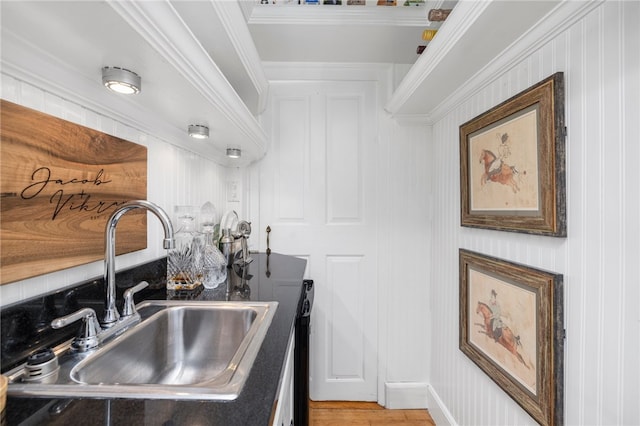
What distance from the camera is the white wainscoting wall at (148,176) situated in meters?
0.71

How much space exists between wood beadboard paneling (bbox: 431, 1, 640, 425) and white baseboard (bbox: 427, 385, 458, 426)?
0.67m

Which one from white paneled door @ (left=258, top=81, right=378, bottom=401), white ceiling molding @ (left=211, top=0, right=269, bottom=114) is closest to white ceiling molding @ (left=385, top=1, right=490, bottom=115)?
white paneled door @ (left=258, top=81, right=378, bottom=401)

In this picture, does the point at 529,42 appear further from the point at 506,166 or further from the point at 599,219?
the point at 599,219

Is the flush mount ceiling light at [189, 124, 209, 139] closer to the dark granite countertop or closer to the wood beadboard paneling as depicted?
the dark granite countertop

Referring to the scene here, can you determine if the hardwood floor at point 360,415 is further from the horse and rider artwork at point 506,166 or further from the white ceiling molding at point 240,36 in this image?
the white ceiling molding at point 240,36

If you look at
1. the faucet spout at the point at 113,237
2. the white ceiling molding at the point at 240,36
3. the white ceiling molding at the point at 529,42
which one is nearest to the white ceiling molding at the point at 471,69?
the white ceiling molding at the point at 529,42

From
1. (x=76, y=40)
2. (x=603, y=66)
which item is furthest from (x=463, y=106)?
(x=76, y=40)

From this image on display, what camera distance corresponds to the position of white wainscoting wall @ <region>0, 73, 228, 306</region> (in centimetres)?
71

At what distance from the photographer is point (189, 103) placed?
975 millimetres

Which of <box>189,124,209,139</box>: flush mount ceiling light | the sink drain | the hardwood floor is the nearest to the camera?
the sink drain

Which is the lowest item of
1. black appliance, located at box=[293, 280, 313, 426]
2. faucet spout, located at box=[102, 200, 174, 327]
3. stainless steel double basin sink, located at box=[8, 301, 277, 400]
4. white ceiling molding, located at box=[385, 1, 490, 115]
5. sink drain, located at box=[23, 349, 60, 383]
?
black appliance, located at box=[293, 280, 313, 426]

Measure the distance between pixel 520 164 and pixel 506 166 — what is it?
0.09m

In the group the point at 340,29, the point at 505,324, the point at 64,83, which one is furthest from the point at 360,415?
the point at 340,29

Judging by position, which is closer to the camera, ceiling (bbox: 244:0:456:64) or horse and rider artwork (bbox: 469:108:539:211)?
horse and rider artwork (bbox: 469:108:539:211)
